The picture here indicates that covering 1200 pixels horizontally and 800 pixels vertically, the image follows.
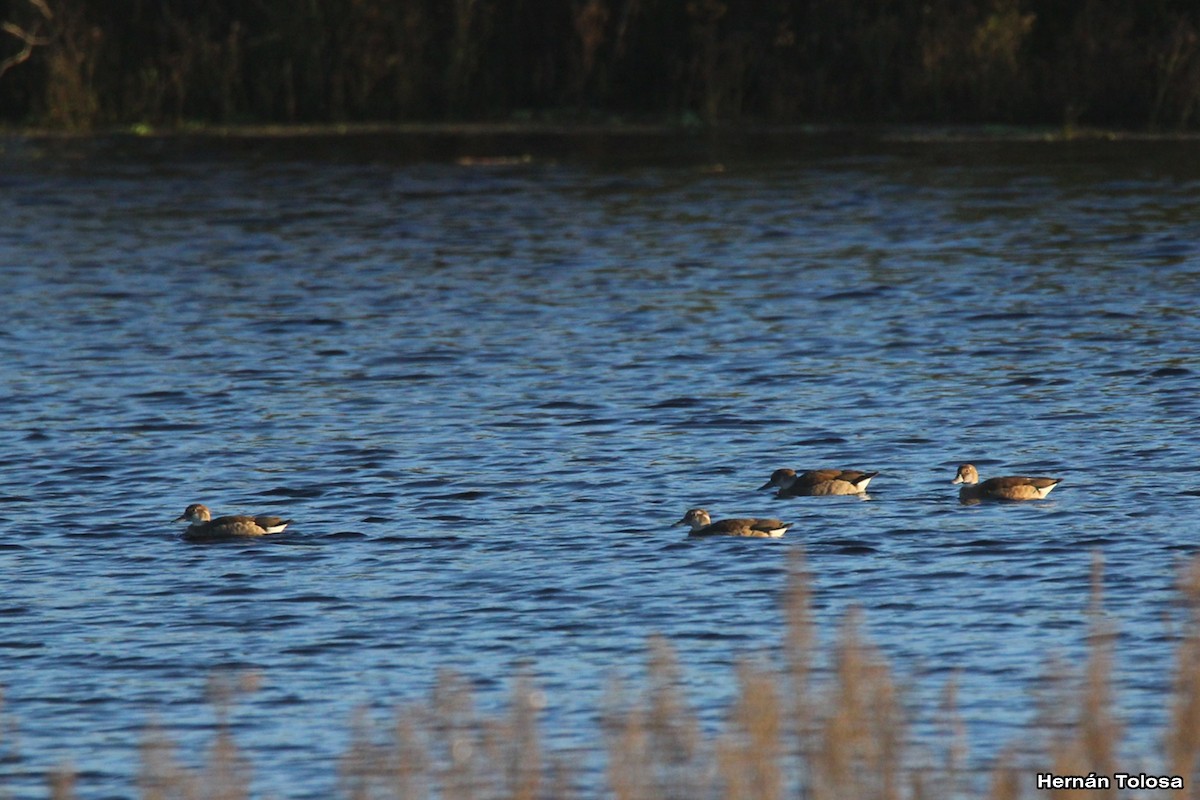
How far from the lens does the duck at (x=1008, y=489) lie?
15.0 metres

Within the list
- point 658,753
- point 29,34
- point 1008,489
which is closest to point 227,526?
point 1008,489

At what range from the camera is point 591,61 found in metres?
42.0

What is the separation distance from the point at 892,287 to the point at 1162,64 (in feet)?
39.2

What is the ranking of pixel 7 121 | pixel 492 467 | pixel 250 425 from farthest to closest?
pixel 7 121, pixel 250 425, pixel 492 467

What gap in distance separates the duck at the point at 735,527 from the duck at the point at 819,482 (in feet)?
3.25

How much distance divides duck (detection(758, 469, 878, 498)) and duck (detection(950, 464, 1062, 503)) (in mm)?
694

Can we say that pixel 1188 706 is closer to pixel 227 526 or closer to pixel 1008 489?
pixel 1008 489

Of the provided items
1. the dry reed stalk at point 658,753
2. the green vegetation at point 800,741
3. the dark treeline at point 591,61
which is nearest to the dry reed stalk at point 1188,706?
the green vegetation at point 800,741

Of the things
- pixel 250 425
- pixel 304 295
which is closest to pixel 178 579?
pixel 250 425

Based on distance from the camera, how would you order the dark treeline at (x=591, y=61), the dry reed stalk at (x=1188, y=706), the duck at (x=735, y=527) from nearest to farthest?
the dry reed stalk at (x=1188, y=706)
the duck at (x=735, y=527)
the dark treeline at (x=591, y=61)

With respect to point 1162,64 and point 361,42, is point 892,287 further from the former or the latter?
point 361,42

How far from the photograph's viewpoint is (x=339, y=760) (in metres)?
9.86

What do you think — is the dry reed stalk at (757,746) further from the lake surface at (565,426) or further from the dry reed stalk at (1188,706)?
the lake surface at (565,426)

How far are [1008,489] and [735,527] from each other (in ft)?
6.48
